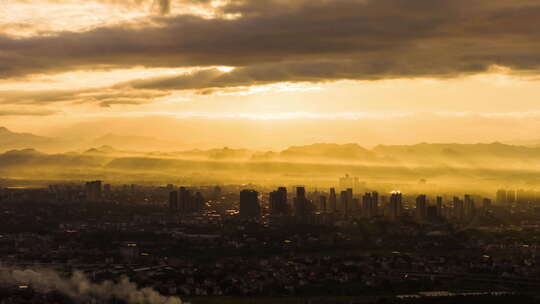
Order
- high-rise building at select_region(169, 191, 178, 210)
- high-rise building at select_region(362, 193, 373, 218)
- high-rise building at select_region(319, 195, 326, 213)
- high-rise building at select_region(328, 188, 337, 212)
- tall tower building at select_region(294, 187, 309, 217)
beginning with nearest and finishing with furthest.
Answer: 1. tall tower building at select_region(294, 187, 309, 217)
2. high-rise building at select_region(362, 193, 373, 218)
3. high-rise building at select_region(319, 195, 326, 213)
4. high-rise building at select_region(169, 191, 178, 210)
5. high-rise building at select_region(328, 188, 337, 212)

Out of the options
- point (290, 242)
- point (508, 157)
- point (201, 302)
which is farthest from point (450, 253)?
point (508, 157)

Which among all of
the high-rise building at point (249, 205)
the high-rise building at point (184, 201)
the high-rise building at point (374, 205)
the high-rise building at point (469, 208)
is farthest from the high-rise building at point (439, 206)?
the high-rise building at point (184, 201)

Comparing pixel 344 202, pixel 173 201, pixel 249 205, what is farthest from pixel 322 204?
pixel 173 201

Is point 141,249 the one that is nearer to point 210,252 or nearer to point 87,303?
point 210,252

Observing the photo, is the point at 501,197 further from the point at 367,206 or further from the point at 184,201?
the point at 184,201

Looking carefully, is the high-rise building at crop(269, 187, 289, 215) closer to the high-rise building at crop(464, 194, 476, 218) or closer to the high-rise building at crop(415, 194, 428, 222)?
the high-rise building at crop(415, 194, 428, 222)

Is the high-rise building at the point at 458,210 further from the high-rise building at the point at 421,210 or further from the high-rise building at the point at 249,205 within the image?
the high-rise building at the point at 249,205

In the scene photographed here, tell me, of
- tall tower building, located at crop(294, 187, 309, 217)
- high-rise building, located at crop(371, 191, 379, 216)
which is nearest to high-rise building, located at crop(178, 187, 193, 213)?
tall tower building, located at crop(294, 187, 309, 217)
